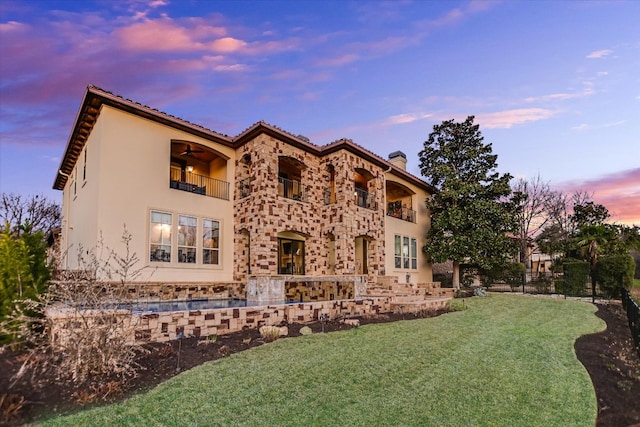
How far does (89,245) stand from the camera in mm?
11695

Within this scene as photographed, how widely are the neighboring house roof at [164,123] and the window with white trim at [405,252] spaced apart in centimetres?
384

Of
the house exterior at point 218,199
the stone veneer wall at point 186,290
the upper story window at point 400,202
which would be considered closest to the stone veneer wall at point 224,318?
the house exterior at point 218,199

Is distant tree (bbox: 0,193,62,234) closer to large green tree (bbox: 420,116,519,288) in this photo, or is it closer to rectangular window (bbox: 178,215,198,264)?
rectangular window (bbox: 178,215,198,264)

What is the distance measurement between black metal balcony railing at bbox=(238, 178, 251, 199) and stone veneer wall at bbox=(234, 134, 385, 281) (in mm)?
146

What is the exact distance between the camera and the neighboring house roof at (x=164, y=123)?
11.3 metres

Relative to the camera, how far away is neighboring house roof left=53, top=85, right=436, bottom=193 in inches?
444

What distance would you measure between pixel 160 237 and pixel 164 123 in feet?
13.3

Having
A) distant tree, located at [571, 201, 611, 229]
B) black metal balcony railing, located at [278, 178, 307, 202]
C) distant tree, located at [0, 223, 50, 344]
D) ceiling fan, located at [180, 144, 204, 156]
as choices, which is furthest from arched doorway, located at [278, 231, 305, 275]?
distant tree, located at [571, 201, 611, 229]

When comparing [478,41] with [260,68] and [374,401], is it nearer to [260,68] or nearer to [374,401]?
[260,68]

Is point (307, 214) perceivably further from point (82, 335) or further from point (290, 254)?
point (82, 335)

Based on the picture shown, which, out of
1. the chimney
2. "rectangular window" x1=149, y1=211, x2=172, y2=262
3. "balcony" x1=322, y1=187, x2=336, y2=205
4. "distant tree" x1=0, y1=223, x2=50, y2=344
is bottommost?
"distant tree" x1=0, y1=223, x2=50, y2=344

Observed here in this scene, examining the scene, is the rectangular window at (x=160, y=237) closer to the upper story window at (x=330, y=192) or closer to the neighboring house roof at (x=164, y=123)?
the neighboring house roof at (x=164, y=123)

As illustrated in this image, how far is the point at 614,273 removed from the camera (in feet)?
52.1

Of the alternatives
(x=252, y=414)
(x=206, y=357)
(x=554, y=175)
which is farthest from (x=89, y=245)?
(x=554, y=175)
